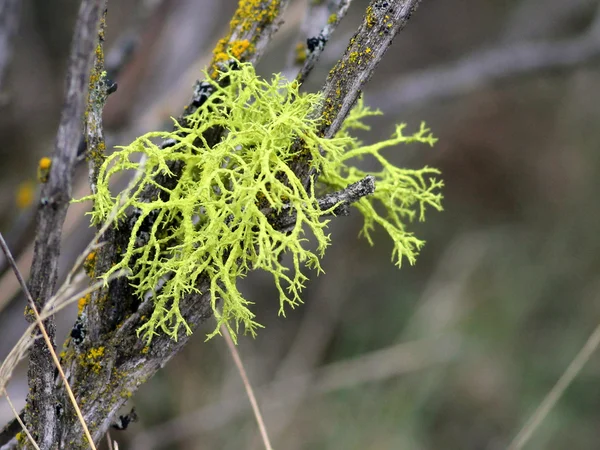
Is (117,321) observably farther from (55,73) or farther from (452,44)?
(452,44)

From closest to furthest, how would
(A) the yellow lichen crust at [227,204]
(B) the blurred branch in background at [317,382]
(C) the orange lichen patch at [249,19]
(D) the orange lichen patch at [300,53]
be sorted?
(A) the yellow lichen crust at [227,204] → (C) the orange lichen patch at [249,19] → (D) the orange lichen patch at [300,53] → (B) the blurred branch in background at [317,382]

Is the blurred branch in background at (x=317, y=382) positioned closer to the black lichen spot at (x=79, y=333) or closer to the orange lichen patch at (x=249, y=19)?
the black lichen spot at (x=79, y=333)

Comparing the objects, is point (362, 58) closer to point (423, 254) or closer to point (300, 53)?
point (300, 53)

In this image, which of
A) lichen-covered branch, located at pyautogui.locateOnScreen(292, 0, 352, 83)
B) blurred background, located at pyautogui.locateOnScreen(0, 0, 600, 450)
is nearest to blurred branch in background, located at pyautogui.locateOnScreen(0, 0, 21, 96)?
blurred background, located at pyautogui.locateOnScreen(0, 0, 600, 450)

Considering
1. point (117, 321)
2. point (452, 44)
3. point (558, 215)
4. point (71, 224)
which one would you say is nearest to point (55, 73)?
point (71, 224)

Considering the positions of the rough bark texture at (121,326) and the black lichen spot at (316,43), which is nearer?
the rough bark texture at (121,326)

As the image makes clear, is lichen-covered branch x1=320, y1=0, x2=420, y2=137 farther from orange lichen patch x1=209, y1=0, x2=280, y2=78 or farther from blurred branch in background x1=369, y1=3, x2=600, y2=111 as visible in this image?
blurred branch in background x1=369, y1=3, x2=600, y2=111

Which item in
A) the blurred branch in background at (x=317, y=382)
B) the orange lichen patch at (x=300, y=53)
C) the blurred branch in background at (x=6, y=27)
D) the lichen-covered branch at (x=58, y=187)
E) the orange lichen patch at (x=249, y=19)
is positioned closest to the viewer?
the lichen-covered branch at (x=58, y=187)

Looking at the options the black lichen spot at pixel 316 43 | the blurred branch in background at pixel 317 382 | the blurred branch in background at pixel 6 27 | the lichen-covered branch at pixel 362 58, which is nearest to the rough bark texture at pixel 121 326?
the lichen-covered branch at pixel 362 58
